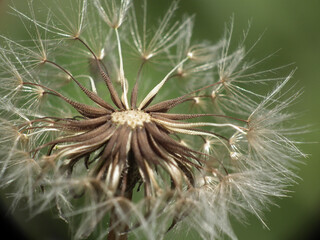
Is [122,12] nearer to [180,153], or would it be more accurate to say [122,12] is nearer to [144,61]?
[144,61]

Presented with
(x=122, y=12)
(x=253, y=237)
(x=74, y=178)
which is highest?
(x=122, y=12)

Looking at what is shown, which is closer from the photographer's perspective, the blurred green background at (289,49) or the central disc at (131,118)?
the central disc at (131,118)

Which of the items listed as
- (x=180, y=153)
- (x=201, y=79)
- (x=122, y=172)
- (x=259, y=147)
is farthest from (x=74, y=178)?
(x=201, y=79)

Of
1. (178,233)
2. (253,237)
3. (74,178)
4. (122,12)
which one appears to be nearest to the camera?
(74,178)

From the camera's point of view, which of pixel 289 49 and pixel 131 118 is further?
pixel 289 49
